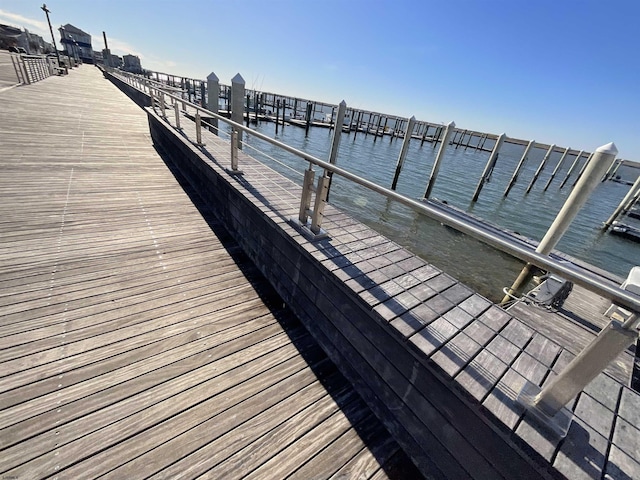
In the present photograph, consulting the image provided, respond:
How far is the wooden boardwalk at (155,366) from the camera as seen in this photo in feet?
5.81

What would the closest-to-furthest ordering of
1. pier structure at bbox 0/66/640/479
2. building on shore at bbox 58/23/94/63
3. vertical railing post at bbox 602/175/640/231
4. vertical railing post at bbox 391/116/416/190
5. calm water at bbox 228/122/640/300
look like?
pier structure at bbox 0/66/640/479, calm water at bbox 228/122/640/300, vertical railing post at bbox 391/116/416/190, vertical railing post at bbox 602/175/640/231, building on shore at bbox 58/23/94/63

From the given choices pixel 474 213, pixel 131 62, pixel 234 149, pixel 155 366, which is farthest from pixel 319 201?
pixel 131 62

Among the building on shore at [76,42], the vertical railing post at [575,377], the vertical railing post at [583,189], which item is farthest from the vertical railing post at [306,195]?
the building on shore at [76,42]

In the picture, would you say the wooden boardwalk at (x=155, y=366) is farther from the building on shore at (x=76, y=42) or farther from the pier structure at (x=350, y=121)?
the building on shore at (x=76, y=42)

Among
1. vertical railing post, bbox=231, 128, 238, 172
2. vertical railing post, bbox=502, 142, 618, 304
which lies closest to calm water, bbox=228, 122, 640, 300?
vertical railing post, bbox=231, 128, 238, 172

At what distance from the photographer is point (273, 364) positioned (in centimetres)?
244

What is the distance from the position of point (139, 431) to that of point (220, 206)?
10.9 ft

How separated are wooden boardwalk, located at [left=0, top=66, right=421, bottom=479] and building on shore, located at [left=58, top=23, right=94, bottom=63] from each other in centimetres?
7762

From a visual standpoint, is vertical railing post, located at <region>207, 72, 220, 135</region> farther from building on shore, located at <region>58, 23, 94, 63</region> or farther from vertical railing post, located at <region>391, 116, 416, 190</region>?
building on shore, located at <region>58, 23, 94, 63</region>

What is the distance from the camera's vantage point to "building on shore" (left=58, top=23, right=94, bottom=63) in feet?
187

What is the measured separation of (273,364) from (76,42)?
89.1 m

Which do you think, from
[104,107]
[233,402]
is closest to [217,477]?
[233,402]

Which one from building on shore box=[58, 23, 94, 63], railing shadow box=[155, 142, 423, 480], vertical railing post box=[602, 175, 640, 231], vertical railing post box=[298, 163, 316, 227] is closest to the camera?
railing shadow box=[155, 142, 423, 480]

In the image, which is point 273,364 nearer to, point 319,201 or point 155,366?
point 155,366
